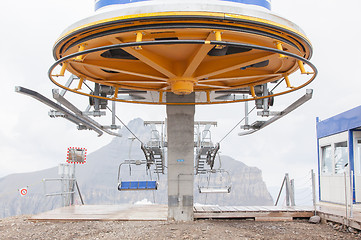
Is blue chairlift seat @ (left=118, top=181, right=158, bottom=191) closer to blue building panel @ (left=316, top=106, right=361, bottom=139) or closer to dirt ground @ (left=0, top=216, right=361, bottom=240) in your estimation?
dirt ground @ (left=0, top=216, right=361, bottom=240)

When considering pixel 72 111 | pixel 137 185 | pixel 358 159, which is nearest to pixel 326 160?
pixel 358 159

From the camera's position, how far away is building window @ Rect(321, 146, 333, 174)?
49.4 feet

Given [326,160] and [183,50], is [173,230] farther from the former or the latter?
[326,160]

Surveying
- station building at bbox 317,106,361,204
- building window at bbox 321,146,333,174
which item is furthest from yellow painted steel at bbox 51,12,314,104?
building window at bbox 321,146,333,174

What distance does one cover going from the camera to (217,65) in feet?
27.6

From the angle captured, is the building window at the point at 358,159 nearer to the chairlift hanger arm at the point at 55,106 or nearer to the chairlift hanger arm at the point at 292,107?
the chairlift hanger arm at the point at 292,107

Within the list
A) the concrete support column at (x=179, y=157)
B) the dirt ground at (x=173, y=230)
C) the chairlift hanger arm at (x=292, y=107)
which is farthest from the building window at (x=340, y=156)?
the concrete support column at (x=179, y=157)

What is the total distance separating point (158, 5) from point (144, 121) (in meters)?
11.0

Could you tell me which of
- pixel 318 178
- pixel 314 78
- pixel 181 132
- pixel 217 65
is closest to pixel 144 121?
pixel 181 132

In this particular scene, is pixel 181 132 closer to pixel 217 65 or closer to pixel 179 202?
Answer: pixel 179 202

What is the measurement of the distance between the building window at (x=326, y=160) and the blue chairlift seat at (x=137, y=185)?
684 centimetres

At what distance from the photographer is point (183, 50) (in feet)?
24.9

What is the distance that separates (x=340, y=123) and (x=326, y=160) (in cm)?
192

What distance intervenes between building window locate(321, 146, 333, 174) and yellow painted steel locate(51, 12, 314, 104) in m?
6.92
